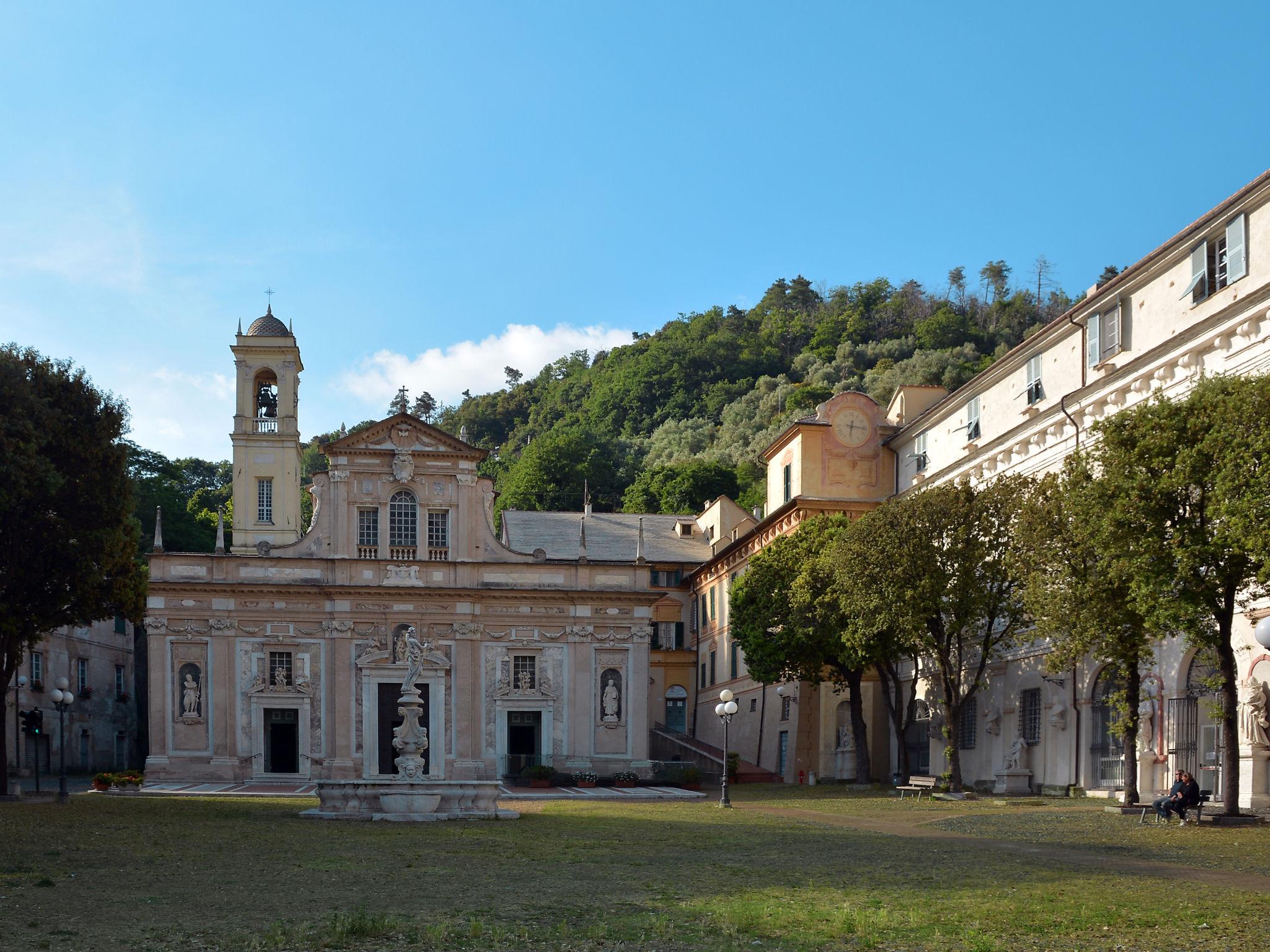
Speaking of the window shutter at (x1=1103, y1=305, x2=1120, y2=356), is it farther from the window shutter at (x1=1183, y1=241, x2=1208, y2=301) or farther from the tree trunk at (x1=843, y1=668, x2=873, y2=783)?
the tree trunk at (x1=843, y1=668, x2=873, y2=783)

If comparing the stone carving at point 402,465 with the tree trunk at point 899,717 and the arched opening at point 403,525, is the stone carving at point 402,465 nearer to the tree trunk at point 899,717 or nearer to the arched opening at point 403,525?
the arched opening at point 403,525

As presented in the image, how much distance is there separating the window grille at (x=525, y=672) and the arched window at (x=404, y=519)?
21.2ft

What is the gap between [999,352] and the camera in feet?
350

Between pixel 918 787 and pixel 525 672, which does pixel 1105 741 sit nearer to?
pixel 918 787

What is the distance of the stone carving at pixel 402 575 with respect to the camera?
5391cm

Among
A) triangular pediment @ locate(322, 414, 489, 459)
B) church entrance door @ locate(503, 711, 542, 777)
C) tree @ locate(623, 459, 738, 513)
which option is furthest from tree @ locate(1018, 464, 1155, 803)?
tree @ locate(623, 459, 738, 513)

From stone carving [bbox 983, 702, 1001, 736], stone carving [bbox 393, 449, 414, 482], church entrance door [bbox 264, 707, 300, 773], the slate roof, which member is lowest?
church entrance door [bbox 264, 707, 300, 773]

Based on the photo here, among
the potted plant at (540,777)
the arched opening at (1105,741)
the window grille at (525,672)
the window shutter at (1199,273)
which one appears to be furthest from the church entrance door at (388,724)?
the window shutter at (1199,273)

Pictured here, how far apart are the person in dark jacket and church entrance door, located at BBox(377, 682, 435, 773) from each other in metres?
33.4

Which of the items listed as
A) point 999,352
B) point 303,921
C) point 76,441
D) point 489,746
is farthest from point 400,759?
point 999,352

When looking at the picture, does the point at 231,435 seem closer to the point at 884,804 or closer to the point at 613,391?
the point at 884,804

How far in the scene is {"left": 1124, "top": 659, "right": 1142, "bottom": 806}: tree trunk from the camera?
28391 mm

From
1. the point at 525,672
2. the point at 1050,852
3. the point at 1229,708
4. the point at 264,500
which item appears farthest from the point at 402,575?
the point at 1050,852

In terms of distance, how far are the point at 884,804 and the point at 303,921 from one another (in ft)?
79.0
